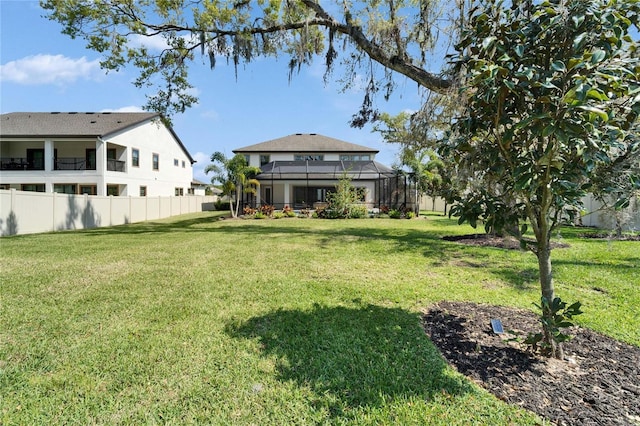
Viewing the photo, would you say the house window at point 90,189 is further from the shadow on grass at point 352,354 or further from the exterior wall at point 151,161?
the shadow on grass at point 352,354

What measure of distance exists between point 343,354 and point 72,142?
2677 cm

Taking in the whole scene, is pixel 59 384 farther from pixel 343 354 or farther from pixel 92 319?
pixel 343 354

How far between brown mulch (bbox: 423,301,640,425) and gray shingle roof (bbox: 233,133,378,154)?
98.8 feet

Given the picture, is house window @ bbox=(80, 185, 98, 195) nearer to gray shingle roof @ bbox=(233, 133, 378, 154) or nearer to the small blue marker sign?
gray shingle roof @ bbox=(233, 133, 378, 154)

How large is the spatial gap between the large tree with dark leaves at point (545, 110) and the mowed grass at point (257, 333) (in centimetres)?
141

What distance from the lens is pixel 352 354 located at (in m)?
3.09

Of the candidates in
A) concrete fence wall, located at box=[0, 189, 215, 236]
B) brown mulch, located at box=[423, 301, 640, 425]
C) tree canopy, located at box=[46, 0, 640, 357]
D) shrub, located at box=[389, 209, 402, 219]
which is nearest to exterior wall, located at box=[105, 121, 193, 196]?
concrete fence wall, located at box=[0, 189, 215, 236]

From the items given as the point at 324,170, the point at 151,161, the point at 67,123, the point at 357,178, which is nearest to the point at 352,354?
the point at 357,178

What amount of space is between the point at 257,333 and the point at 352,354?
113cm

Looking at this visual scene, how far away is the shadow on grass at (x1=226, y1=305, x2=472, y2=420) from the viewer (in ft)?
8.23

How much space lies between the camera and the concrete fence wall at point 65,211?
37.9 feet

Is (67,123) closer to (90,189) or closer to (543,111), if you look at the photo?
(90,189)

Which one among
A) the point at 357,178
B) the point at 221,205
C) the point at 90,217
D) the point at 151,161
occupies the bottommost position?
the point at 90,217

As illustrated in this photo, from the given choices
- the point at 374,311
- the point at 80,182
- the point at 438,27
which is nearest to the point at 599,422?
the point at 374,311
